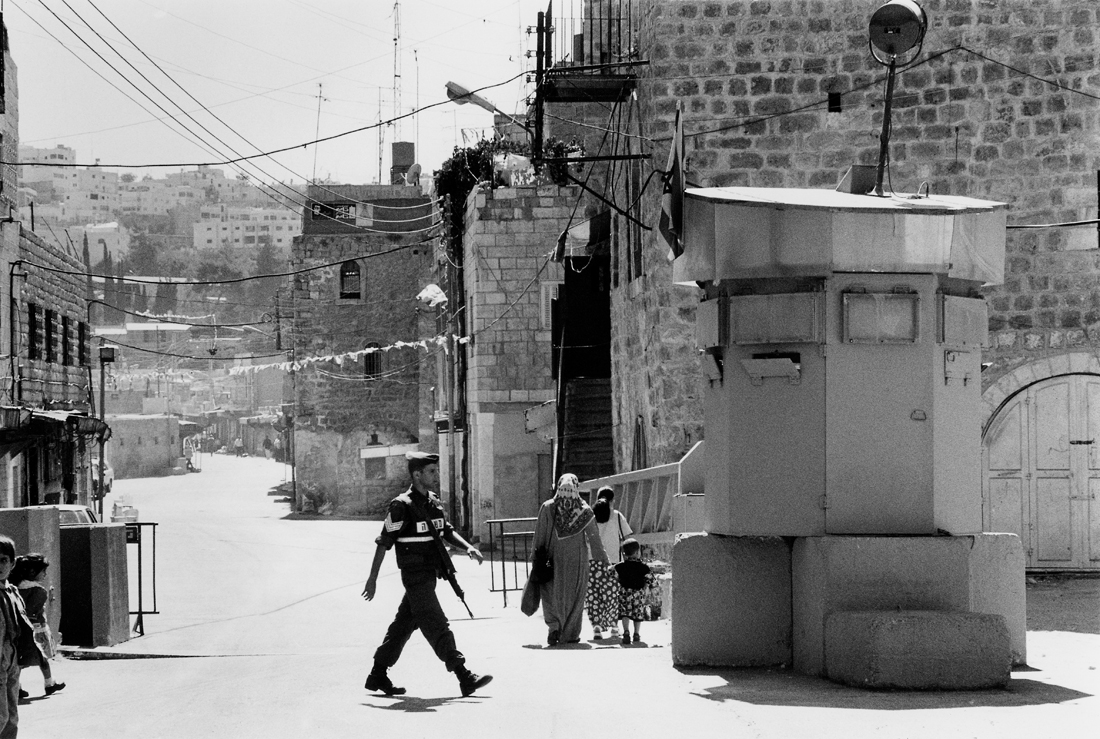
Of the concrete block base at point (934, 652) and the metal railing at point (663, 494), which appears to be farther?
the metal railing at point (663, 494)

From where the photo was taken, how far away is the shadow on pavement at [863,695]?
7.34m

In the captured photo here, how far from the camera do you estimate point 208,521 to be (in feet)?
124

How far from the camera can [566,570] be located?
1133 cm

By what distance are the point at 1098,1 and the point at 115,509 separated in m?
24.2

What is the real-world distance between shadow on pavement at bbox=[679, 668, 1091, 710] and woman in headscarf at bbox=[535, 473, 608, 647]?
10.1ft

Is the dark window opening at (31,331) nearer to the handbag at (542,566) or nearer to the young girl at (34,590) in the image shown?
the young girl at (34,590)

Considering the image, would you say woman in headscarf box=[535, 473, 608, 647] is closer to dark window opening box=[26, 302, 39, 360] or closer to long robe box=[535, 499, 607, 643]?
long robe box=[535, 499, 607, 643]

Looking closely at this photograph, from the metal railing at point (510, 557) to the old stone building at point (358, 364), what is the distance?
1488 cm

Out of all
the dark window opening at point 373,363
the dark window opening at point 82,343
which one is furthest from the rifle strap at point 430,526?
the dark window opening at point 373,363

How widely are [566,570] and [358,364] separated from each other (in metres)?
31.7

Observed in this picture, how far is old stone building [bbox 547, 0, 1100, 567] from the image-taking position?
14.9 metres

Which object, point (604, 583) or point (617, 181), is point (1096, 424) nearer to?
point (604, 583)

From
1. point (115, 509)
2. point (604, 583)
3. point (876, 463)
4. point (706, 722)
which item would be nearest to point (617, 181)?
point (604, 583)

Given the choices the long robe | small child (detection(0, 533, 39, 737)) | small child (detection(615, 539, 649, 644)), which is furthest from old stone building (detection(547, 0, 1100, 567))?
small child (detection(0, 533, 39, 737))
